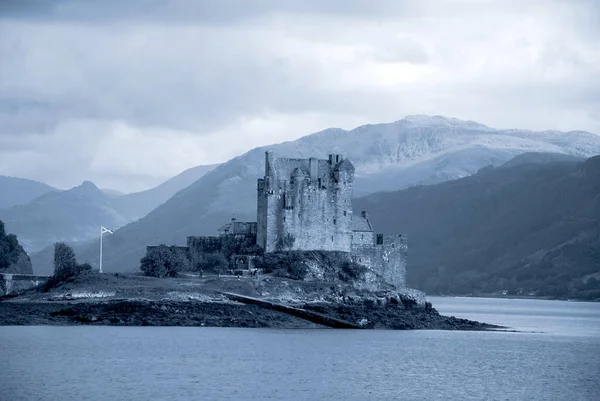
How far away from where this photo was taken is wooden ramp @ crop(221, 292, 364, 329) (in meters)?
90.7

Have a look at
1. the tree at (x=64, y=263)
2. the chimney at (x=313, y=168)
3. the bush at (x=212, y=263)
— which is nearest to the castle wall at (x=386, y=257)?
the chimney at (x=313, y=168)

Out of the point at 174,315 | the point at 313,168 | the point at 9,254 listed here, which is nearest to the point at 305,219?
the point at 313,168

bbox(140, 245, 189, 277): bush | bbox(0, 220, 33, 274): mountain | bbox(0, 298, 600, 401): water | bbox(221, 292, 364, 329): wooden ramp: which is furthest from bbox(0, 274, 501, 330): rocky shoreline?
bbox(0, 220, 33, 274): mountain

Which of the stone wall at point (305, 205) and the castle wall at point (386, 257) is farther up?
the stone wall at point (305, 205)

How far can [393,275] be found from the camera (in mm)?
111750

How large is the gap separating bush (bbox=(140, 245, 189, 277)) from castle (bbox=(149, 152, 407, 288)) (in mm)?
4671

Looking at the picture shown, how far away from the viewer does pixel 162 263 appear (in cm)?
10056

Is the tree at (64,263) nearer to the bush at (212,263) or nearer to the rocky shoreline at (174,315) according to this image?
the rocky shoreline at (174,315)

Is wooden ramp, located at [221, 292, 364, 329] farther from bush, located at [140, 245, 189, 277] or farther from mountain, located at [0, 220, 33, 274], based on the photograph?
mountain, located at [0, 220, 33, 274]

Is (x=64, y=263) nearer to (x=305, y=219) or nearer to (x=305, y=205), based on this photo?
(x=305, y=219)

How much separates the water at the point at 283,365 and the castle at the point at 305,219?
15.3 meters

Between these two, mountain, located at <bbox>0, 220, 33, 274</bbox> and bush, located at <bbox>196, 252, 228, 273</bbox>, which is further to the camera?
mountain, located at <bbox>0, 220, 33, 274</bbox>

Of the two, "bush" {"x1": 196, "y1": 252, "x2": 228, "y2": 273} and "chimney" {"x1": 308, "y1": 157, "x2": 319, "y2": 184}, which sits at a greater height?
"chimney" {"x1": 308, "y1": 157, "x2": 319, "y2": 184}

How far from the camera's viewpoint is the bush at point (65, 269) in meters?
93.6
